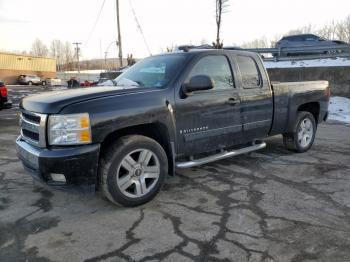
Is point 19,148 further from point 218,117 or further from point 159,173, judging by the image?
point 218,117

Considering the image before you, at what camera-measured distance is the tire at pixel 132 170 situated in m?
4.17

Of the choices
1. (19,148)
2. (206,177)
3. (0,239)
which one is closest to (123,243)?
(0,239)

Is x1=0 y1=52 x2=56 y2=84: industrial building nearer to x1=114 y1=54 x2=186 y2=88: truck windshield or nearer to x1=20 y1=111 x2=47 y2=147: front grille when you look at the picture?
x1=114 y1=54 x2=186 y2=88: truck windshield

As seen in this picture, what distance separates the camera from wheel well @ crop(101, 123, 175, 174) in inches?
174

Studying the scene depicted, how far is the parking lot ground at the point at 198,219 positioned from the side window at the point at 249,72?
1.30 meters

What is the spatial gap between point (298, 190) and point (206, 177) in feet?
4.16

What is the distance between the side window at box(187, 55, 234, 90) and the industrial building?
5525cm

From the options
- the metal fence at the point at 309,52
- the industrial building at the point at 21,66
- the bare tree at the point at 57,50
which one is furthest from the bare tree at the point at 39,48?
the metal fence at the point at 309,52

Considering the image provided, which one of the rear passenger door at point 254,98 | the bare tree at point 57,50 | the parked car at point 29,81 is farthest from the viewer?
the bare tree at point 57,50

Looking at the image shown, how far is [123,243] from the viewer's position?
3559 mm

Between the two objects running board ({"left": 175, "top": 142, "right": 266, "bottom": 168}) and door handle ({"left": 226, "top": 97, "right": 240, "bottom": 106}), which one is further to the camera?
door handle ({"left": 226, "top": 97, "right": 240, "bottom": 106})

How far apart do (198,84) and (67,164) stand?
73.0 inches

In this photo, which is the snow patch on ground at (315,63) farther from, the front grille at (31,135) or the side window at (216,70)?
the front grille at (31,135)

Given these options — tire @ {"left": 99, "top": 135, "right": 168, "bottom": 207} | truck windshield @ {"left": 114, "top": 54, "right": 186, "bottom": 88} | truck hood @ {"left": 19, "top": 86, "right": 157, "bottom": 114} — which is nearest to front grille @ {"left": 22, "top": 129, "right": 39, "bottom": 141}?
truck hood @ {"left": 19, "top": 86, "right": 157, "bottom": 114}
